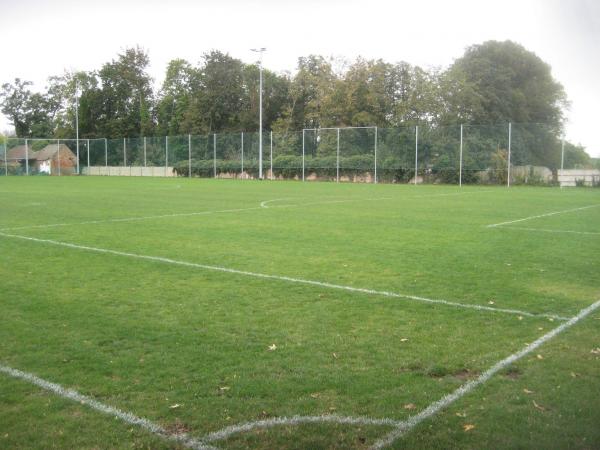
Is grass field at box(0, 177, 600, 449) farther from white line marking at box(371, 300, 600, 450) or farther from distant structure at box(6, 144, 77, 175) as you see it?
distant structure at box(6, 144, 77, 175)

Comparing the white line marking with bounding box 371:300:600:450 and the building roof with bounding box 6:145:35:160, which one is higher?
the building roof with bounding box 6:145:35:160

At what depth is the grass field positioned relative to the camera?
11.8 ft

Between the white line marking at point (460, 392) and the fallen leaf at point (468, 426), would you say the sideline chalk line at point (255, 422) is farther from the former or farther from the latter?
the fallen leaf at point (468, 426)

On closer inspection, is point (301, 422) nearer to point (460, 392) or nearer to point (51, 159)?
point (460, 392)

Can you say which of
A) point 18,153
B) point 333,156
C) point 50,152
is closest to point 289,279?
point 333,156

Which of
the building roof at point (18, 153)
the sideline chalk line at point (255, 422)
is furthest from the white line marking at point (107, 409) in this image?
the building roof at point (18, 153)

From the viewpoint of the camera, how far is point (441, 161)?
35.9m

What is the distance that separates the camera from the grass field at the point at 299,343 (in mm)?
3586

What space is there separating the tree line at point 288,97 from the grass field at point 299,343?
26656 millimetres

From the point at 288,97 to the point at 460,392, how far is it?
60.0m

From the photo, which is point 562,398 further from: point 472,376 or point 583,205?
point 583,205

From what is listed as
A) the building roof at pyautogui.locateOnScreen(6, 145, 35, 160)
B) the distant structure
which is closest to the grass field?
the building roof at pyautogui.locateOnScreen(6, 145, 35, 160)

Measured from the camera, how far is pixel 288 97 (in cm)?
6228

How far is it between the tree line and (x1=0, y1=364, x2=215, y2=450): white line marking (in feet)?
104
